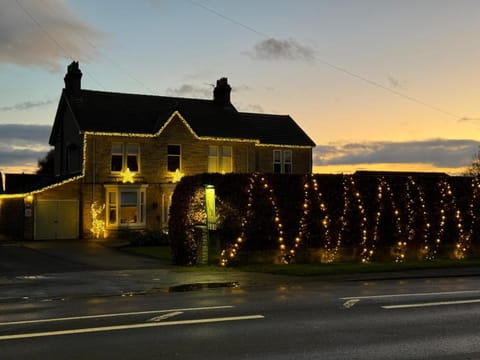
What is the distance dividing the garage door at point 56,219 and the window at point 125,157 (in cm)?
339

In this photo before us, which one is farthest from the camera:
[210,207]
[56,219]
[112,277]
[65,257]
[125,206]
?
[125,206]

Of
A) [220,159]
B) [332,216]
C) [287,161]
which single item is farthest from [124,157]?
[332,216]

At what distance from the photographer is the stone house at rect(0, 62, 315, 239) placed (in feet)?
118

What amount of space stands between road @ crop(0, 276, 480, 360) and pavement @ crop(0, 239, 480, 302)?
1.30m

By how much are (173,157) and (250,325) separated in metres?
29.7

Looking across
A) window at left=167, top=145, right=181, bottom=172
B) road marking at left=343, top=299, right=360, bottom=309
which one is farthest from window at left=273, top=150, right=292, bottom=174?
road marking at left=343, top=299, right=360, bottom=309

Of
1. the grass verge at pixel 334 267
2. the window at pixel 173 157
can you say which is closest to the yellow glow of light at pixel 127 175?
the window at pixel 173 157

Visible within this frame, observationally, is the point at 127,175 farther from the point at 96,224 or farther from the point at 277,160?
the point at 277,160

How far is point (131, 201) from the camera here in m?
37.3

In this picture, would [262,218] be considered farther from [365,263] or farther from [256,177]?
[365,263]

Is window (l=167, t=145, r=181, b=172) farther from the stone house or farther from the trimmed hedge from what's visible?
the trimmed hedge

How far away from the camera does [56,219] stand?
35.8 m

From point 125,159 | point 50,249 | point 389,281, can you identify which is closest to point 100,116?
point 125,159

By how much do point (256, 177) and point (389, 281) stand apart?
6880 millimetres
